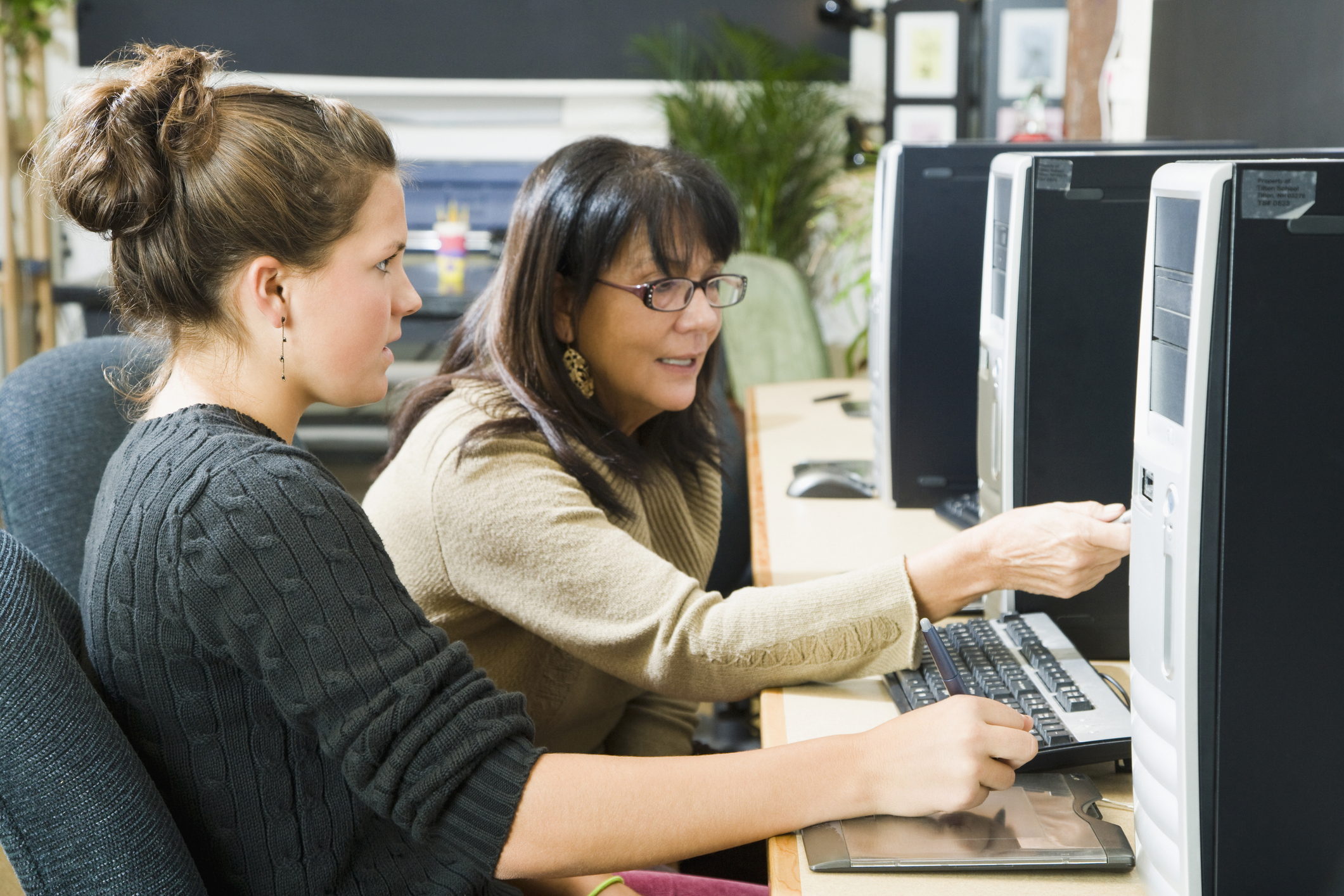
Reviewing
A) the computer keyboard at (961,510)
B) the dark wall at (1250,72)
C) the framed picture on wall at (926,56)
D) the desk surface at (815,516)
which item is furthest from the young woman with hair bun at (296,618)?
the framed picture on wall at (926,56)

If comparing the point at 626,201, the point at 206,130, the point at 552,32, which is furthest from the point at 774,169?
the point at 206,130

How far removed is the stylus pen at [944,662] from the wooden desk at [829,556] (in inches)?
2.2

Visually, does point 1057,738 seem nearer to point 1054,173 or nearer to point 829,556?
point 1054,173

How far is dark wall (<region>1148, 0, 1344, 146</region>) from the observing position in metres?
1.54

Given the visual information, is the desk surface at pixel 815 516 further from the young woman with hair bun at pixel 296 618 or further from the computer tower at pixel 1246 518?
the computer tower at pixel 1246 518

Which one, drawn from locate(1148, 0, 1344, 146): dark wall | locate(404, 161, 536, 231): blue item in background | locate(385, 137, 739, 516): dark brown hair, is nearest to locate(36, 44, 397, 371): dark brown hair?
locate(385, 137, 739, 516): dark brown hair

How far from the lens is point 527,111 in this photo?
5.20 m

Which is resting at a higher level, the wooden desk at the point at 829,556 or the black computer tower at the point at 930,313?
the black computer tower at the point at 930,313

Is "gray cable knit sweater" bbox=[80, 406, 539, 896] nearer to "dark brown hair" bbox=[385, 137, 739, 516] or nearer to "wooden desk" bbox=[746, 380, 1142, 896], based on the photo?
"wooden desk" bbox=[746, 380, 1142, 896]

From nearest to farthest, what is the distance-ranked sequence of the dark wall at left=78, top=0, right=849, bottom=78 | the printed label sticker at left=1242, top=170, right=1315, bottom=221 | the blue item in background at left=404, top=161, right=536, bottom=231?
the printed label sticker at left=1242, top=170, right=1315, bottom=221
the dark wall at left=78, top=0, right=849, bottom=78
the blue item in background at left=404, top=161, right=536, bottom=231

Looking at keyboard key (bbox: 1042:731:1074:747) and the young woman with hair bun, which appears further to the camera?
keyboard key (bbox: 1042:731:1074:747)

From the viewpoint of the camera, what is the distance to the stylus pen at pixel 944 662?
3.38ft

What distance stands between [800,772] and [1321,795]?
33cm

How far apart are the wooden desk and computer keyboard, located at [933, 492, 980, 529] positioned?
2 centimetres
